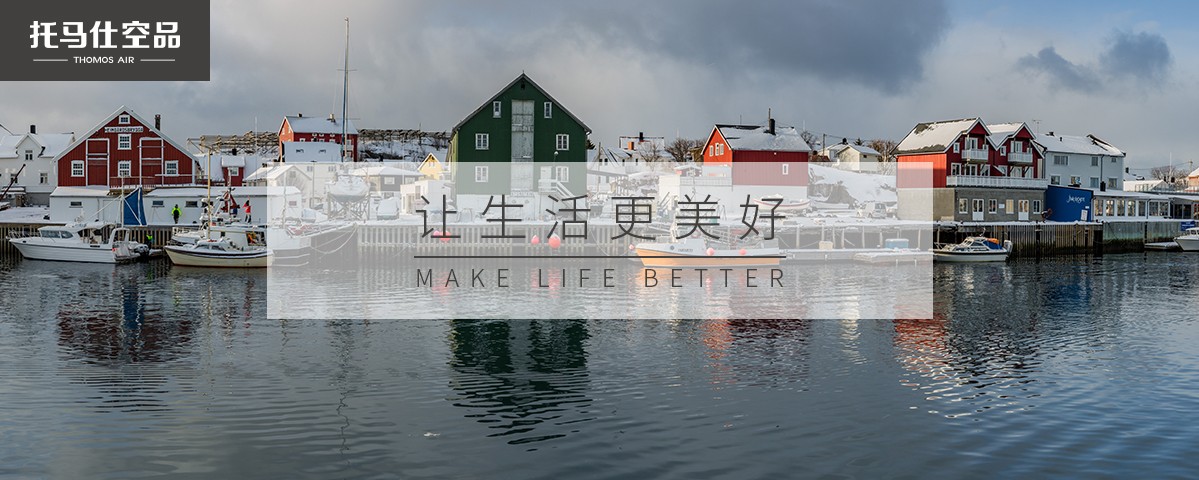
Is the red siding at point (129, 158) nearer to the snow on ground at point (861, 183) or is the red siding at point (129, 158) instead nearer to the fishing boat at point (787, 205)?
the fishing boat at point (787, 205)

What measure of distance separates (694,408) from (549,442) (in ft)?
14.8

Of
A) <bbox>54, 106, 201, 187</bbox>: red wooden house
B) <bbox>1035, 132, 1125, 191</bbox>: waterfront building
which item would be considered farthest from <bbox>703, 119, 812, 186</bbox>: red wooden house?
<bbox>54, 106, 201, 187</bbox>: red wooden house

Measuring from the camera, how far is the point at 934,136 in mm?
91625

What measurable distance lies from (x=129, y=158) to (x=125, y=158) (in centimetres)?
33

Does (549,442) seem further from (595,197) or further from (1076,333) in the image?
(595,197)

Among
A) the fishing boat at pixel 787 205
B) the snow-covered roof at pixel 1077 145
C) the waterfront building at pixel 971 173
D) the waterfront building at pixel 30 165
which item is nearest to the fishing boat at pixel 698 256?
the fishing boat at pixel 787 205

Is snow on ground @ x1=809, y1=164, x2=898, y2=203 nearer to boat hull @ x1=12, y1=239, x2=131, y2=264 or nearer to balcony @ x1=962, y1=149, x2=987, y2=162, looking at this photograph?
balcony @ x1=962, y1=149, x2=987, y2=162

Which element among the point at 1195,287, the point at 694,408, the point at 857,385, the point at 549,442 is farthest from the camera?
the point at 1195,287

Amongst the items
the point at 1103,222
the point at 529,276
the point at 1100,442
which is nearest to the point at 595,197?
the point at 529,276

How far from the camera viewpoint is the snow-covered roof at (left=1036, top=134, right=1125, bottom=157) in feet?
347

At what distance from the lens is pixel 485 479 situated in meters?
17.2

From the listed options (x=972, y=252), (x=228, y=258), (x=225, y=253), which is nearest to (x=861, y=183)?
(x=972, y=252)

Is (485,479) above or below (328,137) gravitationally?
below

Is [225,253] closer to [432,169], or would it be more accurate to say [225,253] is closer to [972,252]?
[432,169]
